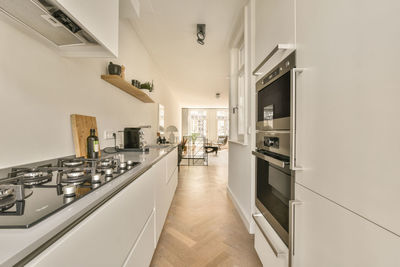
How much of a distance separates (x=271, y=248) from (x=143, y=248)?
0.83m

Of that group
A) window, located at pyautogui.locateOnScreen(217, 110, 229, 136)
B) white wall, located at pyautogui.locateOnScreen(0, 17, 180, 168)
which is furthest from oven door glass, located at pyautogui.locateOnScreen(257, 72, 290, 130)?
window, located at pyautogui.locateOnScreen(217, 110, 229, 136)

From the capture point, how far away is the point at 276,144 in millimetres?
1200

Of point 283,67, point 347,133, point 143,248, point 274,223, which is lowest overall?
point 143,248

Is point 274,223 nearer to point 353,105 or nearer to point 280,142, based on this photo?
point 280,142

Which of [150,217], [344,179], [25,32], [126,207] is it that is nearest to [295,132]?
[344,179]

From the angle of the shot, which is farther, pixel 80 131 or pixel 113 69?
pixel 113 69

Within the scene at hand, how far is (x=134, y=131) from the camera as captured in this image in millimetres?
2264

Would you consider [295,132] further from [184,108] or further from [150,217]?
[184,108]

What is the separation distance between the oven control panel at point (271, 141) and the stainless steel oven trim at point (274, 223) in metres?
0.49

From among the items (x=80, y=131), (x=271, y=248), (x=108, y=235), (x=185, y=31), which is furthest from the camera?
(x=185, y=31)

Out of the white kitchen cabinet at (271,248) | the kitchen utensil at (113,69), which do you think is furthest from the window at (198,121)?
the white kitchen cabinet at (271,248)

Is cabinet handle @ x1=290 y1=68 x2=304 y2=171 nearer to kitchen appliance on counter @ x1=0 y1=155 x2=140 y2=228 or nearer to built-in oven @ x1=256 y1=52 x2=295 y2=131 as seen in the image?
built-in oven @ x1=256 y1=52 x2=295 y2=131

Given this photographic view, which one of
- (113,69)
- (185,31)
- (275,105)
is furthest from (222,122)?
(275,105)

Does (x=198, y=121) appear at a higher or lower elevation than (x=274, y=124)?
higher
